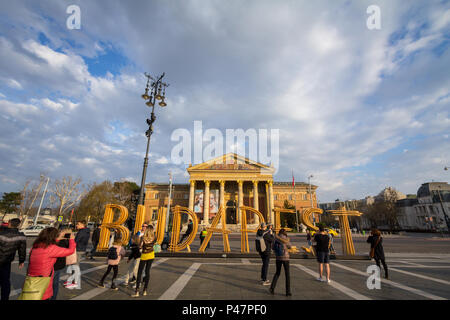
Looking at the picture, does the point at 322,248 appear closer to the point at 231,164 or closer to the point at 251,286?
the point at 251,286

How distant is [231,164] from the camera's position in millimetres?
49906

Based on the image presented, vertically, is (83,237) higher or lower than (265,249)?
higher

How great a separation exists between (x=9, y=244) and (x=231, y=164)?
46.1 metres

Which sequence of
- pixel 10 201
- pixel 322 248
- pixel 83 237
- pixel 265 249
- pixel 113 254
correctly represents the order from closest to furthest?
1. pixel 113 254
2. pixel 265 249
3. pixel 322 248
4. pixel 83 237
5. pixel 10 201

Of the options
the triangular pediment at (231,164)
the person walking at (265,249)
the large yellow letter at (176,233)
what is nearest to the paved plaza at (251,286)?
the person walking at (265,249)

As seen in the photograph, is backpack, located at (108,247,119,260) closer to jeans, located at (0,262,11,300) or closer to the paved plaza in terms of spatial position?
the paved plaza

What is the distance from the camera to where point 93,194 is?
41750 millimetres

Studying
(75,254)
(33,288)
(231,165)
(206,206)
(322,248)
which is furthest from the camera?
(231,165)

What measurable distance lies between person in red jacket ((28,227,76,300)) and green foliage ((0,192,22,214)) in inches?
1870

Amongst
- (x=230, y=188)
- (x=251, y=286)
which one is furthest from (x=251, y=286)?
(x=230, y=188)

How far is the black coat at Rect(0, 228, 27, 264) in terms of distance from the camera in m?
4.21

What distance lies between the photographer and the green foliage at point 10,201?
35.1 m

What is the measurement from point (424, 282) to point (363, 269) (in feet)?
7.13
